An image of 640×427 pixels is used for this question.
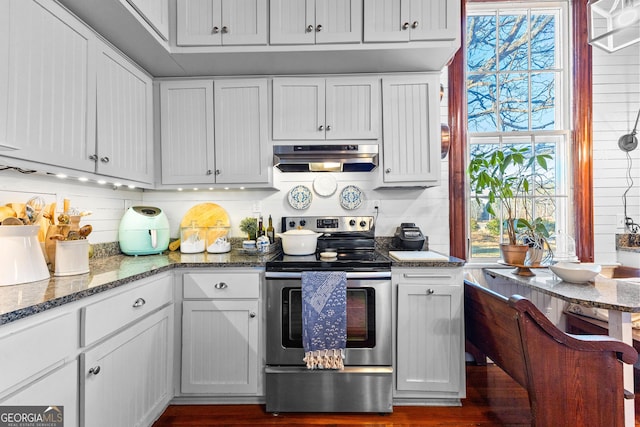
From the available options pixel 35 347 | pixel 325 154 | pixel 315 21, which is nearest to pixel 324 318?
pixel 325 154

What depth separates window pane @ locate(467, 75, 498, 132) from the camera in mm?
2779

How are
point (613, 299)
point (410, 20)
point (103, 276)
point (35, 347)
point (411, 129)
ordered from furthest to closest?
point (411, 129) → point (410, 20) → point (103, 276) → point (613, 299) → point (35, 347)

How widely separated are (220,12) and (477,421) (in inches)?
119

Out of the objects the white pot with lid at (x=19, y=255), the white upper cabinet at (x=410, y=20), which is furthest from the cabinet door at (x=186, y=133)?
the white upper cabinet at (x=410, y=20)

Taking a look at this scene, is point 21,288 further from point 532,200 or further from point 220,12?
point 532,200

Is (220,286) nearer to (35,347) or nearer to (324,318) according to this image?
(324,318)

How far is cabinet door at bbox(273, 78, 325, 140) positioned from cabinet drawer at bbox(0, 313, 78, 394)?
5.46 feet

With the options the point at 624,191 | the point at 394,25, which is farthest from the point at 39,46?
the point at 624,191

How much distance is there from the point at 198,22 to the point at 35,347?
2012 millimetres

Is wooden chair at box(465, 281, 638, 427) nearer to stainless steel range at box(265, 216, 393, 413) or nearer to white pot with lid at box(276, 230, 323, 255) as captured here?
stainless steel range at box(265, 216, 393, 413)

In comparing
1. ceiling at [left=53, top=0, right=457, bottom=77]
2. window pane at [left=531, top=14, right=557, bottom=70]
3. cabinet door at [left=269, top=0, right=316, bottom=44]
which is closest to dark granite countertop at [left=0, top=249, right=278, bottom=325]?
ceiling at [left=53, top=0, right=457, bottom=77]

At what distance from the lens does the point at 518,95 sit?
280cm

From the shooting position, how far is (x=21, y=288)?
47.9 inches

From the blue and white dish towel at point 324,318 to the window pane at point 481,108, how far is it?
1893mm
